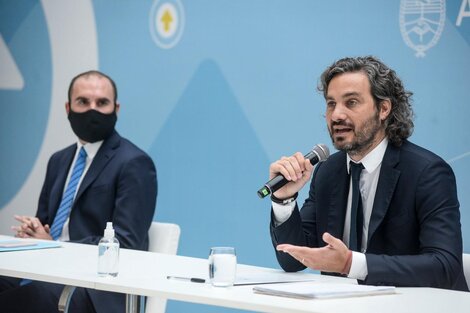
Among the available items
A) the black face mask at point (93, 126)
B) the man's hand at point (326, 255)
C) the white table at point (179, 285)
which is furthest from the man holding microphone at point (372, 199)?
the black face mask at point (93, 126)

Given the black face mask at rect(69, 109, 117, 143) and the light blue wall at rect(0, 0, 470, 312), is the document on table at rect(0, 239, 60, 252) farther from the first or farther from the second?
the light blue wall at rect(0, 0, 470, 312)

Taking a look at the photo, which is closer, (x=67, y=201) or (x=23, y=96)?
(x=67, y=201)

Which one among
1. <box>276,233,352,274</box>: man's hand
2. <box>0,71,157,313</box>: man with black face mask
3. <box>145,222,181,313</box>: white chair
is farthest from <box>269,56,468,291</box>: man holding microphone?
<box>0,71,157,313</box>: man with black face mask

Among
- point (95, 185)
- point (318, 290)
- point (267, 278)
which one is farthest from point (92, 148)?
point (318, 290)

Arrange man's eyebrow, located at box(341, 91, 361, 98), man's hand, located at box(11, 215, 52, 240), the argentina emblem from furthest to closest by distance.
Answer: the argentina emblem → man's hand, located at box(11, 215, 52, 240) → man's eyebrow, located at box(341, 91, 361, 98)

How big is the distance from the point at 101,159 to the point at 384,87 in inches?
A: 65.3

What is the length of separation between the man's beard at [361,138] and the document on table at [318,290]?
0.82 meters

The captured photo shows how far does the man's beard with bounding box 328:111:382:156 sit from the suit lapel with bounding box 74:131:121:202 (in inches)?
57.8

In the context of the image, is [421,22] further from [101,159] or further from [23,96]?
[23,96]

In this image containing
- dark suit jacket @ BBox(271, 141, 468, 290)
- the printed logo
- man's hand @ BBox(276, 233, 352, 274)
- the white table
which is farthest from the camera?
the printed logo

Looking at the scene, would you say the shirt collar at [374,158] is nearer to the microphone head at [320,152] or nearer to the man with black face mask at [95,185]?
the microphone head at [320,152]

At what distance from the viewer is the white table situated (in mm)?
1927

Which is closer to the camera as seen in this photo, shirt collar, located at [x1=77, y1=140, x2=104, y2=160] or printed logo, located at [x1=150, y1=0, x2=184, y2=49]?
shirt collar, located at [x1=77, y1=140, x2=104, y2=160]

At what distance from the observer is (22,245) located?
3.09 meters
